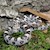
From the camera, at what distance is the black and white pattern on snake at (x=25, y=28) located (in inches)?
220

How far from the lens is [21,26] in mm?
6340

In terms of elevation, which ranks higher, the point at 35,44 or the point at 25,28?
the point at 25,28

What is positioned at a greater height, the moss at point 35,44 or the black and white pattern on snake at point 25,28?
the black and white pattern on snake at point 25,28

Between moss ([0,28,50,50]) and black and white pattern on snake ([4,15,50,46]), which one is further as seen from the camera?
black and white pattern on snake ([4,15,50,46])

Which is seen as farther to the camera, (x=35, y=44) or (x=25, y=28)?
(x=25, y=28)

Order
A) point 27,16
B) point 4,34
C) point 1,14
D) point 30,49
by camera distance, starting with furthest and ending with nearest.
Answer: point 27,16 → point 1,14 → point 4,34 → point 30,49

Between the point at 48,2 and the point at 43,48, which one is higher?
the point at 48,2

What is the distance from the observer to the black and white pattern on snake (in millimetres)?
5586

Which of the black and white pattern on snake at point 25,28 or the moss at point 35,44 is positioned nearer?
the moss at point 35,44

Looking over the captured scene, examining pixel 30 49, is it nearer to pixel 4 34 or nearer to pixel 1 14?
pixel 4 34

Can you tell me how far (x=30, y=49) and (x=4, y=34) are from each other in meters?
0.88

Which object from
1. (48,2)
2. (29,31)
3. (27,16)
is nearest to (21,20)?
(27,16)

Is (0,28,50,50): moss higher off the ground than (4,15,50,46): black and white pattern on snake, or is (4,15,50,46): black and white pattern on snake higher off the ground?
(4,15,50,46): black and white pattern on snake

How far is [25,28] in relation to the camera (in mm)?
6176
